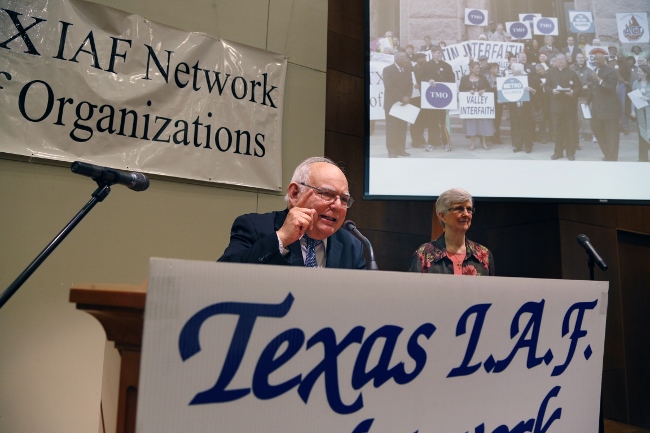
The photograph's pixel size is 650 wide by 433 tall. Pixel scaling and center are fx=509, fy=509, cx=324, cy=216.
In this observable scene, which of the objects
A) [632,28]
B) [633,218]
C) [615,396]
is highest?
[632,28]

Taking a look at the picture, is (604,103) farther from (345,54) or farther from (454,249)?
(345,54)

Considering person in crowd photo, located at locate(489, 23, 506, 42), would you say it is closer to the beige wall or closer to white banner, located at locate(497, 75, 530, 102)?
white banner, located at locate(497, 75, 530, 102)

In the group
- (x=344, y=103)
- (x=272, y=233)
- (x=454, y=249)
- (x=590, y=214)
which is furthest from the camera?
(x=590, y=214)

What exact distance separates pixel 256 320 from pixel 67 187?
203cm

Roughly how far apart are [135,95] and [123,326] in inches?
80.8

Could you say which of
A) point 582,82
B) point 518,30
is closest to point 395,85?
point 518,30

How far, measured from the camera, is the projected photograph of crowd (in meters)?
2.98

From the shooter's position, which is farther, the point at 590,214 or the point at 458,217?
the point at 590,214

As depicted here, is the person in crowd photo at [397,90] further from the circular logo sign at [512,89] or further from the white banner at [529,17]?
the white banner at [529,17]

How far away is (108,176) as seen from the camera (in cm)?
143

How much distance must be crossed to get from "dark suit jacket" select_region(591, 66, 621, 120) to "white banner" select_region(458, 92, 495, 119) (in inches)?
24.9

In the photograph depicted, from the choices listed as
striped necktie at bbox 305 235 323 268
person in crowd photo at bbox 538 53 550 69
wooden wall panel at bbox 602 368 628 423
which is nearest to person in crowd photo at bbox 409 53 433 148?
person in crowd photo at bbox 538 53 550 69

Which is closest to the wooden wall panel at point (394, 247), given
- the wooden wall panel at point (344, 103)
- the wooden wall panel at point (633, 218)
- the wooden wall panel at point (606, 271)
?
the wooden wall panel at point (344, 103)

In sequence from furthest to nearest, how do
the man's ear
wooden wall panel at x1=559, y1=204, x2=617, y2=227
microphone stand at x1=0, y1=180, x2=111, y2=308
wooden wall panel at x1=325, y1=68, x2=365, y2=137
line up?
wooden wall panel at x1=559, y1=204, x2=617, y2=227 → wooden wall panel at x1=325, y1=68, x2=365, y2=137 → the man's ear → microphone stand at x1=0, y1=180, x2=111, y2=308
